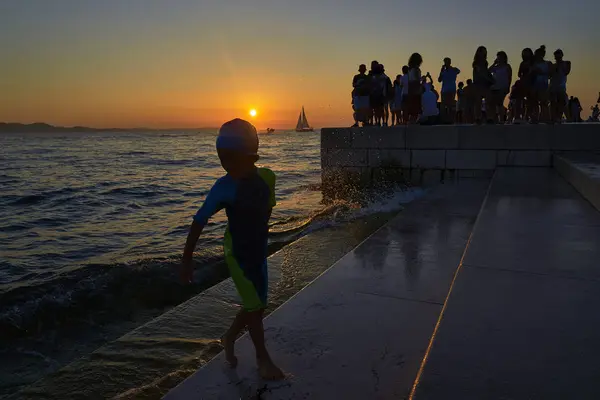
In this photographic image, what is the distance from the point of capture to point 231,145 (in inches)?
83.6

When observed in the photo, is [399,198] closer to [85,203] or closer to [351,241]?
[351,241]

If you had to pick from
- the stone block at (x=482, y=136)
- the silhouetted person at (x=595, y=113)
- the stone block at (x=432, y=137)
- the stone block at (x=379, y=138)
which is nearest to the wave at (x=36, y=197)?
the stone block at (x=379, y=138)

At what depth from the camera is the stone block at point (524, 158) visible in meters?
9.86

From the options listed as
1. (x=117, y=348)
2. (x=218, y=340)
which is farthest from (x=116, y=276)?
(x=218, y=340)

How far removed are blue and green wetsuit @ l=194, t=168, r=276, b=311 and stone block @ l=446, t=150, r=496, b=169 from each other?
9289 mm

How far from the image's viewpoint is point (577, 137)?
30.9 feet

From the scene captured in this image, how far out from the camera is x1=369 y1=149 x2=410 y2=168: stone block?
11.2 metres

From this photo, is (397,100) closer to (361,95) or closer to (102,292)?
(361,95)

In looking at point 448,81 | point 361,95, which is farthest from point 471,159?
point 361,95

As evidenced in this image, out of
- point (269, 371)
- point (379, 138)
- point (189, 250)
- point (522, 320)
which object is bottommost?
point (269, 371)

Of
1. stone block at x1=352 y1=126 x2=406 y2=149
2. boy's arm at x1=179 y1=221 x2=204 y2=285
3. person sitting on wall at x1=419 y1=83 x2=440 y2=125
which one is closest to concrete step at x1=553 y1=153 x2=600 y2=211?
stone block at x1=352 y1=126 x2=406 y2=149

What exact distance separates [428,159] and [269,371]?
31.3 ft

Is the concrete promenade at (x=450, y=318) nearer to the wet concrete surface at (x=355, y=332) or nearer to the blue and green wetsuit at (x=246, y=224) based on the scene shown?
the wet concrete surface at (x=355, y=332)

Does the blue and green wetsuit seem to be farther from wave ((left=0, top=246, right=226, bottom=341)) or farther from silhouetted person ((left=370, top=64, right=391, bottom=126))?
silhouetted person ((left=370, top=64, right=391, bottom=126))
